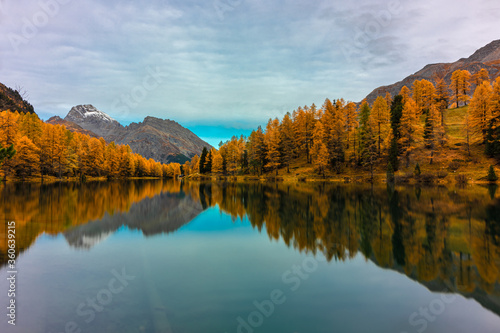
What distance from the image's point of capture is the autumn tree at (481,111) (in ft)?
200

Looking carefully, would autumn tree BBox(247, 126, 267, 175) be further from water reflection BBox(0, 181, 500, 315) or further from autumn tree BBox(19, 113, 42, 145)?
autumn tree BBox(19, 113, 42, 145)

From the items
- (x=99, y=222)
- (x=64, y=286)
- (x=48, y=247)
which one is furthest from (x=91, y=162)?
(x=64, y=286)

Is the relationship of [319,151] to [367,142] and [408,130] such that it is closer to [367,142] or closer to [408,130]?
[367,142]

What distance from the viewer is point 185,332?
6762 millimetres

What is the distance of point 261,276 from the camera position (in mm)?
10805

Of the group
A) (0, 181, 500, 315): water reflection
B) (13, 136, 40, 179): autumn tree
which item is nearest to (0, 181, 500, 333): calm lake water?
(0, 181, 500, 315): water reflection

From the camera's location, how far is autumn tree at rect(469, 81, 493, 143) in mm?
→ 61094

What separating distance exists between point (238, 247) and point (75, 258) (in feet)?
27.2

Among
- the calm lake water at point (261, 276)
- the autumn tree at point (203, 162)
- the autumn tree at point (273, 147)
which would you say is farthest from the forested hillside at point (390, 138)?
the calm lake water at point (261, 276)

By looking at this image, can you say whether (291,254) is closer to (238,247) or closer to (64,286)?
(238,247)

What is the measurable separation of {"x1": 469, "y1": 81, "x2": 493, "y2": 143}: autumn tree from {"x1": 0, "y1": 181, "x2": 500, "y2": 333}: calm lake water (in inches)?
2142

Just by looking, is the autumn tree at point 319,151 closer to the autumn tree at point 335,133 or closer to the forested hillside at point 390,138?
the forested hillside at point 390,138

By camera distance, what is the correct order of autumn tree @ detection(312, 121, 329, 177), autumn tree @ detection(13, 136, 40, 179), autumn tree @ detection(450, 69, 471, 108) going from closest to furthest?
autumn tree @ detection(13, 136, 40, 179) < autumn tree @ detection(312, 121, 329, 177) < autumn tree @ detection(450, 69, 471, 108)

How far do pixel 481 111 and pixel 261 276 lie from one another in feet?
251
